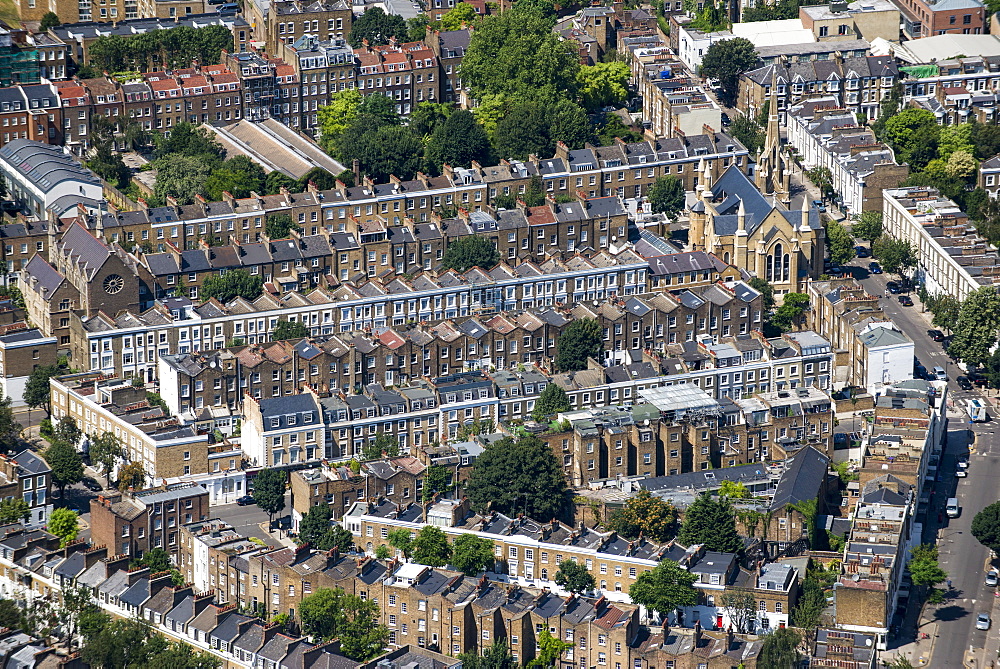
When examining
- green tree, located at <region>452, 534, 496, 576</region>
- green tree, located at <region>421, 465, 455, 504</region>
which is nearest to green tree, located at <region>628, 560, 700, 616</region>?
green tree, located at <region>452, 534, 496, 576</region>

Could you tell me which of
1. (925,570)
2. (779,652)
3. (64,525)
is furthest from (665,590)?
(64,525)

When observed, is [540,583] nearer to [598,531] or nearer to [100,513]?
[598,531]

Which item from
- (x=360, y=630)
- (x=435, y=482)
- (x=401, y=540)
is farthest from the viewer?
(x=435, y=482)

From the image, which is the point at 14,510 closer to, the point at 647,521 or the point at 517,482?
the point at 517,482

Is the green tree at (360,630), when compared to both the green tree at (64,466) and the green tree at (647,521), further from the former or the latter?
the green tree at (64,466)

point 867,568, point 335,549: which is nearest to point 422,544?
point 335,549
